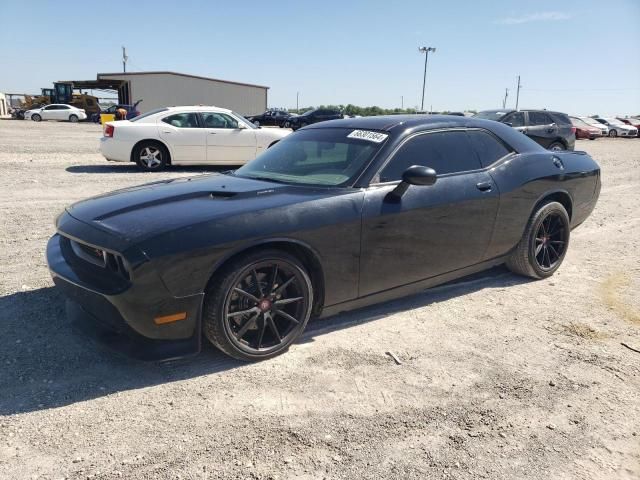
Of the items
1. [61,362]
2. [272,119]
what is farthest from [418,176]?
[272,119]

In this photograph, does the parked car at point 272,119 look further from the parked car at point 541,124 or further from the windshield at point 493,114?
the windshield at point 493,114

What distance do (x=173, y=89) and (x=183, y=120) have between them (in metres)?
38.2

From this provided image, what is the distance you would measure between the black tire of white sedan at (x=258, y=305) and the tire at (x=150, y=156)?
8.78 metres

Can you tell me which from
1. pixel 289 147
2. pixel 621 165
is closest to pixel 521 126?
pixel 621 165

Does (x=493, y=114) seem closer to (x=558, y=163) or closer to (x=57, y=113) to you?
(x=558, y=163)

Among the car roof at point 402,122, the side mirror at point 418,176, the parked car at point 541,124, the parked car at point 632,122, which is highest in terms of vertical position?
the parked car at point 632,122

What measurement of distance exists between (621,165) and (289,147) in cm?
1502

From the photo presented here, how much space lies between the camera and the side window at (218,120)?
11.5m

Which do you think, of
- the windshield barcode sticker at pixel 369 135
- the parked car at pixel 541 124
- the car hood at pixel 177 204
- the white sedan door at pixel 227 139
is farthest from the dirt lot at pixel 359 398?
the parked car at pixel 541 124

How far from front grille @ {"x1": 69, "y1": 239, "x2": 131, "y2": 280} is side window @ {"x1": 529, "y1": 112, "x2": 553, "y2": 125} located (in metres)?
15.0

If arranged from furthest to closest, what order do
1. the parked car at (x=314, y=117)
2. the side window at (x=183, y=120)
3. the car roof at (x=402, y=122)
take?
the parked car at (x=314, y=117), the side window at (x=183, y=120), the car roof at (x=402, y=122)

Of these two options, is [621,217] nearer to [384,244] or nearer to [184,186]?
[384,244]

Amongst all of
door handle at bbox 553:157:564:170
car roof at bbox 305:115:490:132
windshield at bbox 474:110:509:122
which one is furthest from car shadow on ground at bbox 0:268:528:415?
windshield at bbox 474:110:509:122

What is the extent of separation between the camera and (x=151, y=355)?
9.29ft
